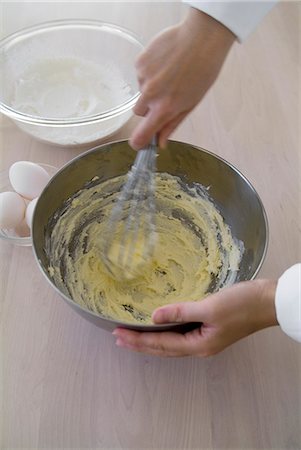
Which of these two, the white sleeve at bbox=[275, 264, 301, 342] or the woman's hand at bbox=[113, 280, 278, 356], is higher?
the white sleeve at bbox=[275, 264, 301, 342]

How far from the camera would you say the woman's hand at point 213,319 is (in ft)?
2.31

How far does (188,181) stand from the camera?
0.97 metres

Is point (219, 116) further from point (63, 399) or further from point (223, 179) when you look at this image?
point (63, 399)

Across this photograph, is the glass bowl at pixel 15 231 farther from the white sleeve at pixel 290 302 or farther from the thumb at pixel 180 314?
the white sleeve at pixel 290 302

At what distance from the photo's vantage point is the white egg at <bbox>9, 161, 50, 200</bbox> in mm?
961

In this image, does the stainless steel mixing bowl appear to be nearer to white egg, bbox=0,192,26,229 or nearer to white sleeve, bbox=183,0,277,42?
white egg, bbox=0,192,26,229

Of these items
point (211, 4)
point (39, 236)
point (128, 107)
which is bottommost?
point (39, 236)

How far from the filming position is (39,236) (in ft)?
2.70

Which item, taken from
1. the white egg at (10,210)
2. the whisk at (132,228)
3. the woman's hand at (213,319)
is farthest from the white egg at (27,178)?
the woman's hand at (213,319)

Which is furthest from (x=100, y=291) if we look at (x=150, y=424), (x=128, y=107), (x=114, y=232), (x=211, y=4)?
(x=211, y=4)

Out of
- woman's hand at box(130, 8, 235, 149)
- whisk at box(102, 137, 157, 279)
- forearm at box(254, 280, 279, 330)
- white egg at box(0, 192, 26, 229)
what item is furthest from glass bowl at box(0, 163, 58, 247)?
forearm at box(254, 280, 279, 330)

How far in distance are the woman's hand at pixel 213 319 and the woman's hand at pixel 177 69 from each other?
0.87ft

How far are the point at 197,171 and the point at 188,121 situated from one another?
26 centimetres

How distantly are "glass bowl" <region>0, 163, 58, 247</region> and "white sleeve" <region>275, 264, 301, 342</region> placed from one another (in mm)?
474
